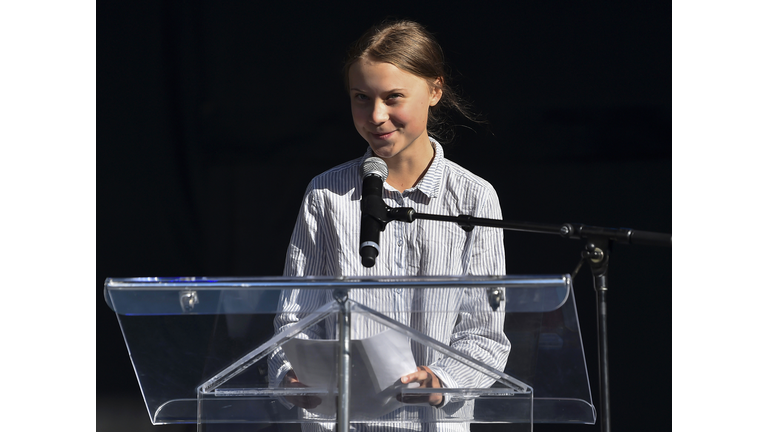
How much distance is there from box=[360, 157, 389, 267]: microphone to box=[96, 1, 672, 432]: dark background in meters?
1.50

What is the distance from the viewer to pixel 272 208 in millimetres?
2826

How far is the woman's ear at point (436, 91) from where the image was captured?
1.72m

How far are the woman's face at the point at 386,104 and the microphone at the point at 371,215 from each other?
30cm

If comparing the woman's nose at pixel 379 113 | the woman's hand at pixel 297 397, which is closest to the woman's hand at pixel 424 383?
the woman's hand at pixel 297 397

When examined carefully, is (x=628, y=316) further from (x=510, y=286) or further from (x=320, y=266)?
(x=510, y=286)

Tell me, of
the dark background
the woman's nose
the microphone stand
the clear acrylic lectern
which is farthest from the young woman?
the dark background

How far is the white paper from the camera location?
979 mm

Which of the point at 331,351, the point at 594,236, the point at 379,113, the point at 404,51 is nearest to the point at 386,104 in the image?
the point at 379,113

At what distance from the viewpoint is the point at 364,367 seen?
99 cm

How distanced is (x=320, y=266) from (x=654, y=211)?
157cm

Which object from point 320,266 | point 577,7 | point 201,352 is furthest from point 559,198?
point 201,352

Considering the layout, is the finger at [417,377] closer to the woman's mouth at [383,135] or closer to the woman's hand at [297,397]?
the woman's hand at [297,397]

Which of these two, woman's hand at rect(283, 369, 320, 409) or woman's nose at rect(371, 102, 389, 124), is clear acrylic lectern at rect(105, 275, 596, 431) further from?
woman's nose at rect(371, 102, 389, 124)

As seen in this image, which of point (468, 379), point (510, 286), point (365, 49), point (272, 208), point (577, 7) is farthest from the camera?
point (272, 208)
